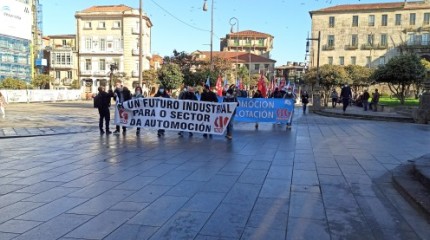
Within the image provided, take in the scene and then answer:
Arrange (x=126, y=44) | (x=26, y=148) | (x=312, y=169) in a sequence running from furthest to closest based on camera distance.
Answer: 1. (x=126, y=44)
2. (x=26, y=148)
3. (x=312, y=169)

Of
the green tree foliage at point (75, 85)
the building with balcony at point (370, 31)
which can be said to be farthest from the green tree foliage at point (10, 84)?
the building with balcony at point (370, 31)

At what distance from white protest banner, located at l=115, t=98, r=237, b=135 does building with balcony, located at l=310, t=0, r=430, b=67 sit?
206 feet

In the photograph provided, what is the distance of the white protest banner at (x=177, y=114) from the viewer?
40.4 ft

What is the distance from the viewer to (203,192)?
5852 millimetres

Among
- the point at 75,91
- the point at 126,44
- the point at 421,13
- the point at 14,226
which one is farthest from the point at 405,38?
the point at 14,226

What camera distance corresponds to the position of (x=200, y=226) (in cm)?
444

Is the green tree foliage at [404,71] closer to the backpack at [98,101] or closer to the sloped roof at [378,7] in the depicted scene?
the backpack at [98,101]

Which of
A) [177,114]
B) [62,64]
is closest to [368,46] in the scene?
[62,64]

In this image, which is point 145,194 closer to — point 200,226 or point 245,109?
point 200,226

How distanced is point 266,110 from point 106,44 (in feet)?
214

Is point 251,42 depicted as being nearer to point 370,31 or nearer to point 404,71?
point 370,31

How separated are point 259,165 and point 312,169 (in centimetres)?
104

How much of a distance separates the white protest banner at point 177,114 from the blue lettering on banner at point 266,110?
432 cm

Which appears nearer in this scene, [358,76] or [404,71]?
[404,71]
